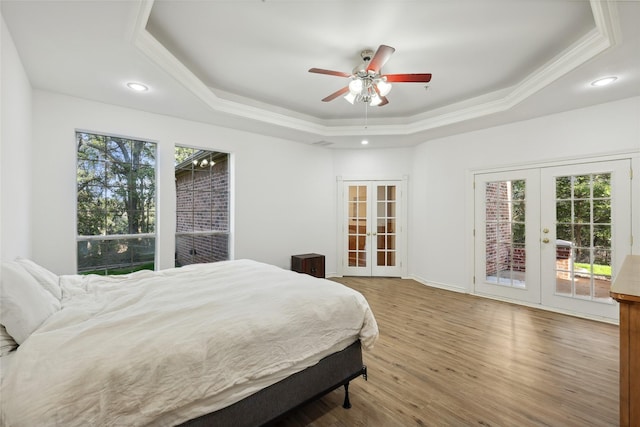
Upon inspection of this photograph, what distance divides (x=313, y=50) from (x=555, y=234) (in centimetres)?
388

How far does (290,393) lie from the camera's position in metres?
1.63

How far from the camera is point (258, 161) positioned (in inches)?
185

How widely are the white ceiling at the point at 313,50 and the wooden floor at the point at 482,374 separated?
8.62 feet

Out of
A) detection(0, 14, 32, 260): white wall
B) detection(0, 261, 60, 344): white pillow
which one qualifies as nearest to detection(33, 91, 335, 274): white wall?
detection(0, 14, 32, 260): white wall

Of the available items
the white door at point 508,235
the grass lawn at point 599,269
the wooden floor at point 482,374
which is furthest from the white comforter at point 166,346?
the grass lawn at point 599,269

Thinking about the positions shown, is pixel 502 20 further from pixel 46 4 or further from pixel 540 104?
pixel 46 4

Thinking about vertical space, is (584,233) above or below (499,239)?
above

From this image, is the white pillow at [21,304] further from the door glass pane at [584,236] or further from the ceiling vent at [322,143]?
the door glass pane at [584,236]

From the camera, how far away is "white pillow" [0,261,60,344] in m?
1.24

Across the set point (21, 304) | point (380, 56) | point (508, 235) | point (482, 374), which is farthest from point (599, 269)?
point (21, 304)

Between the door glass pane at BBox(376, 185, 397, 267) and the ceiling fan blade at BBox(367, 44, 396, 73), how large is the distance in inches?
133

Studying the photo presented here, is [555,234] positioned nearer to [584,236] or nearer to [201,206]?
[584,236]

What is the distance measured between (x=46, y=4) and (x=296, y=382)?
2.77m

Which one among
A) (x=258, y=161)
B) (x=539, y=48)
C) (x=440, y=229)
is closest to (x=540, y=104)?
(x=539, y=48)
